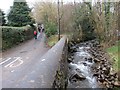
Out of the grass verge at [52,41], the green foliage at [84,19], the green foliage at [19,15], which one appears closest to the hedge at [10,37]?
the grass verge at [52,41]

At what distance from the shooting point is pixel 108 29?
28.0 meters

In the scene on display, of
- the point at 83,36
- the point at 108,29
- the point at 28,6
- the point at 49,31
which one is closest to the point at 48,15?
the point at 49,31

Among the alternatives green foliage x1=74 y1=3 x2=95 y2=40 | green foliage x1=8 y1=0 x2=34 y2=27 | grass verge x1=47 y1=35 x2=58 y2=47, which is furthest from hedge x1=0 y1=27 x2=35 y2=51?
green foliage x1=8 y1=0 x2=34 y2=27

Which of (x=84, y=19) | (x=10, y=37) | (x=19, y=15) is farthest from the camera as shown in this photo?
(x=19, y=15)

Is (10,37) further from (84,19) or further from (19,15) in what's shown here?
(19,15)

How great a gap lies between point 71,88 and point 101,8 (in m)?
19.0

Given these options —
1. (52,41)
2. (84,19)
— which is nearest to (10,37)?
(52,41)

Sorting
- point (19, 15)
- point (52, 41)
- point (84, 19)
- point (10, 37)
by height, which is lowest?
point (52, 41)

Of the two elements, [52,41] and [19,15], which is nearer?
[52,41]

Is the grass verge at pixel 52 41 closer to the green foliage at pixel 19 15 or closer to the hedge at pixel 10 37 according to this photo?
the hedge at pixel 10 37

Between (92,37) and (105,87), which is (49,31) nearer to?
(92,37)

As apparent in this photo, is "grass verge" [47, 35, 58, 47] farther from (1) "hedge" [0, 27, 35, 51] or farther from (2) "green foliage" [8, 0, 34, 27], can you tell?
(2) "green foliage" [8, 0, 34, 27]

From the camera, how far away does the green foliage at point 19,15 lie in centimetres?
4491

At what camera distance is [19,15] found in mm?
45094
